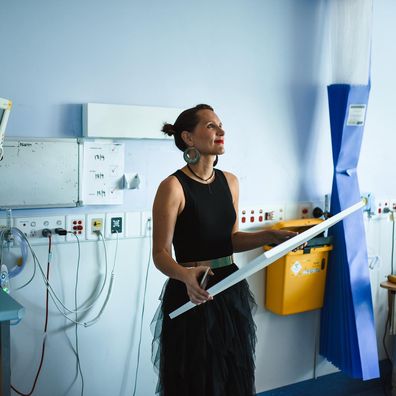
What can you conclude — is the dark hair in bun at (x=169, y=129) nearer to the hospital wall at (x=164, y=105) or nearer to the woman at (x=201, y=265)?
the woman at (x=201, y=265)

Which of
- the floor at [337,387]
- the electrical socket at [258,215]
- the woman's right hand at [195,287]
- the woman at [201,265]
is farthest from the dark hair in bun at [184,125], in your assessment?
the floor at [337,387]

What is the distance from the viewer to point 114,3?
8.14 ft

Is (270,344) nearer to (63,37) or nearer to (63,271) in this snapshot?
(63,271)

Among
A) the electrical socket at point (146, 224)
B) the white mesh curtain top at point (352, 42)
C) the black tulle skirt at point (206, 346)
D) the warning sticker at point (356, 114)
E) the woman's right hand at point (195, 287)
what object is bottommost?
the black tulle skirt at point (206, 346)

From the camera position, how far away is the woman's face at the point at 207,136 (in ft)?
6.92

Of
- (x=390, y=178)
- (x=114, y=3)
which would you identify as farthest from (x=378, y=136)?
(x=114, y=3)

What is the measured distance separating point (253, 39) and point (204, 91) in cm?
44

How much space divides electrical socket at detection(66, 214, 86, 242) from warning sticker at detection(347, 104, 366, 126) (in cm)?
161

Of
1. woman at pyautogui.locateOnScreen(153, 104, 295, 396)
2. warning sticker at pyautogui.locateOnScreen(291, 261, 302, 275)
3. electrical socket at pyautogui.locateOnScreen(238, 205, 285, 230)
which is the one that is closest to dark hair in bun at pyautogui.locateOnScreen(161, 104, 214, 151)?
woman at pyautogui.locateOnScreen(153, 104, 295, 396)

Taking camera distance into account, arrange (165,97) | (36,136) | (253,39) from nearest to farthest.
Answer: (36,136)
(165,97)
(253,39)

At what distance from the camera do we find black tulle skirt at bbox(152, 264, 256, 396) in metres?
2.02

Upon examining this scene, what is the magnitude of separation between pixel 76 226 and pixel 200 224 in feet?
2.29

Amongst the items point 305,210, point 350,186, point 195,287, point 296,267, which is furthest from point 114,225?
point 350,186

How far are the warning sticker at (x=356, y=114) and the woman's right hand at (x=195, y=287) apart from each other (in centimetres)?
168
